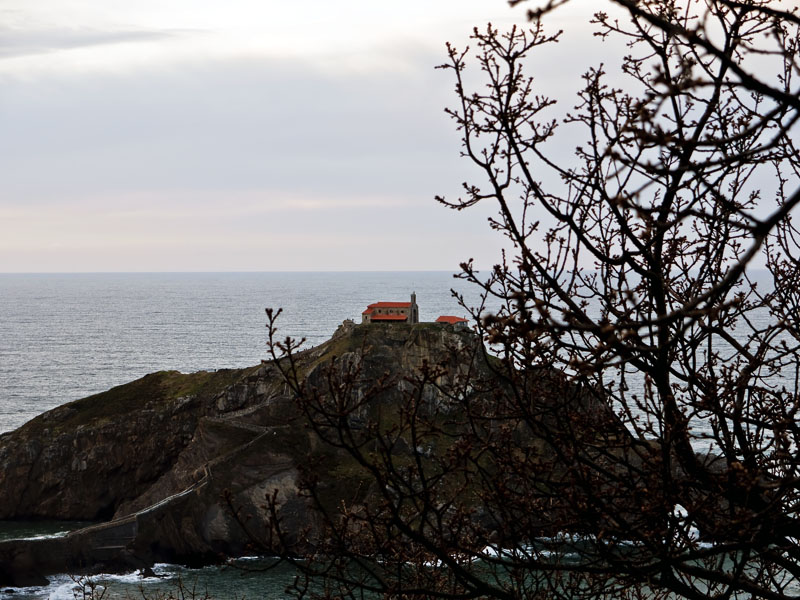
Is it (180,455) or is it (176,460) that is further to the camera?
(176,460)

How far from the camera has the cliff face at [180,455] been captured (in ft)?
166

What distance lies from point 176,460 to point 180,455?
6.95m

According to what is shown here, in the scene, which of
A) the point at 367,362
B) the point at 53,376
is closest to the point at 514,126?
the point at 367,362

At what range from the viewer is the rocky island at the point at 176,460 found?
4994cm

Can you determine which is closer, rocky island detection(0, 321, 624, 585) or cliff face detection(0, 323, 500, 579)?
rocky island detection(0, 321, 624, 585)

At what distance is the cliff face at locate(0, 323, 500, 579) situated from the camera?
5047 cm

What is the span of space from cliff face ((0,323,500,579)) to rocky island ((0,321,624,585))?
0.27ft

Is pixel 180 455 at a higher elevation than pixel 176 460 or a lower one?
higher

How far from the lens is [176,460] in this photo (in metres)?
63.9

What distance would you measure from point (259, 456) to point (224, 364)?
84.1 metres

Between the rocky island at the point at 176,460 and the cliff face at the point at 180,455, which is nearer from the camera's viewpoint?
the rocky island at the point at 176,460

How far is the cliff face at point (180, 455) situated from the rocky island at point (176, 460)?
0.27 feet

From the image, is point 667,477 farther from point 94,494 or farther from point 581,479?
point 94,494

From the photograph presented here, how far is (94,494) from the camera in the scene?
63562 millimetres
